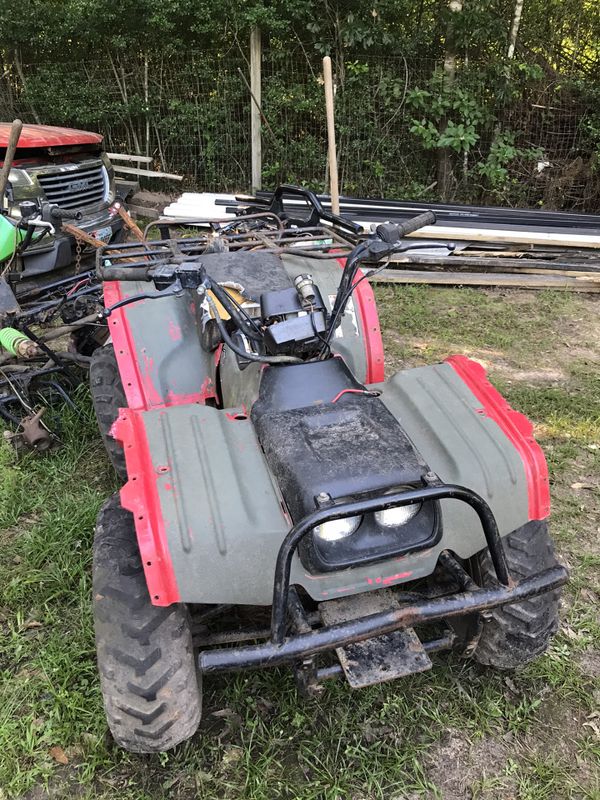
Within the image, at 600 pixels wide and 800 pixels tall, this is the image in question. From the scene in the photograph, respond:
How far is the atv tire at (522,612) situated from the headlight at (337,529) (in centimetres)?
56

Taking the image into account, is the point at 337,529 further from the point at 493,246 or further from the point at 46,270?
the point at 493,246

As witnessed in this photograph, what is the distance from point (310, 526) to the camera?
1608mm

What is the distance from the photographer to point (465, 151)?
8.38m

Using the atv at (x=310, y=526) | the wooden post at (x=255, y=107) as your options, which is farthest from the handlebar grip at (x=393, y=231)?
the wooden post at (x=255, y=107)

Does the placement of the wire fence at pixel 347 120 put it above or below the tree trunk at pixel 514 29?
below

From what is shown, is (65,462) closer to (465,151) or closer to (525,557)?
(525,557)

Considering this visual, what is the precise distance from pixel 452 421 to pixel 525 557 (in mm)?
505

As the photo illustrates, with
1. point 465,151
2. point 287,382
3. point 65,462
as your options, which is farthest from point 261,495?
point 465,151

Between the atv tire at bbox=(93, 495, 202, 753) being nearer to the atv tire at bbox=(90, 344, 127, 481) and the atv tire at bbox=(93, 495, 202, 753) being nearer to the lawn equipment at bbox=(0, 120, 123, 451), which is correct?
the atv tire at bbox=(90, 344, 127, 481)

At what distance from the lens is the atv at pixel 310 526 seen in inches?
68.7

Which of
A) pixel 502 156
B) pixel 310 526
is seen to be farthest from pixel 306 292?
pixel 502 156

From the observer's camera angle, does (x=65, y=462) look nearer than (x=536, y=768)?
No

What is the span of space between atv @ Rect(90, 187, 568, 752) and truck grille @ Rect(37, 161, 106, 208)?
12.4 ft

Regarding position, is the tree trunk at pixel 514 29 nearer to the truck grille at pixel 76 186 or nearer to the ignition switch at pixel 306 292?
the truck grille at pixel 76 186
